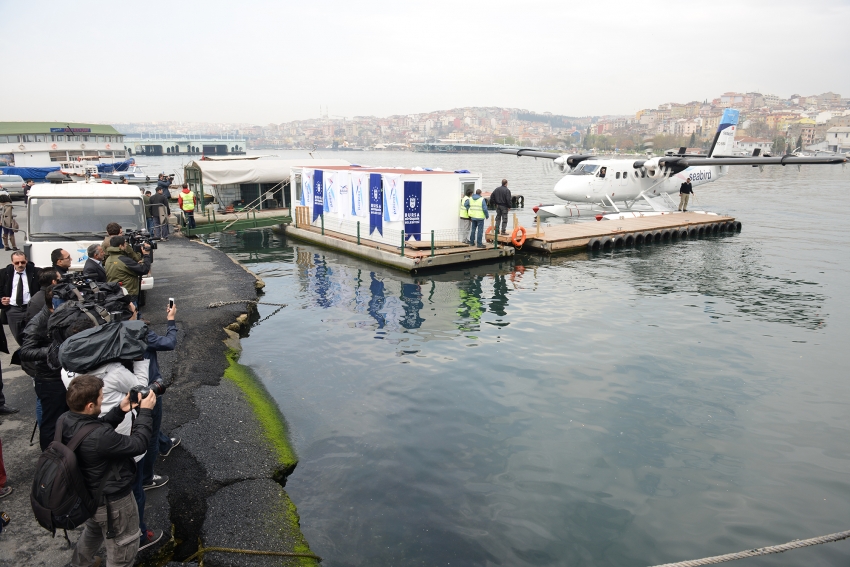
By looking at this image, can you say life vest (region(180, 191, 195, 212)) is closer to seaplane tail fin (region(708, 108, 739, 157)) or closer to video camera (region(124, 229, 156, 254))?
video camera (region(124, 229, 156, 254))

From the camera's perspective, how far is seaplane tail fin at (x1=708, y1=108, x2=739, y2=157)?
1543 inches

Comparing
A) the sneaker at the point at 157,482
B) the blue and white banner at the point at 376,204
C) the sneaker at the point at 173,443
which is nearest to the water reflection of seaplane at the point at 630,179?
the blue and white banner at the point at 376,204

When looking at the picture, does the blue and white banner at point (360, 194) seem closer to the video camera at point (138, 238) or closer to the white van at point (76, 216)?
the white van at point (76, 216)

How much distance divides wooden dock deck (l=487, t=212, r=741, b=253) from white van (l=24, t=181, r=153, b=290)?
12.3m

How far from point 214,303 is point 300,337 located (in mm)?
2486

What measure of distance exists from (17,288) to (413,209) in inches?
499

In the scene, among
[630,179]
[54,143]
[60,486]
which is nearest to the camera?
[60,486]

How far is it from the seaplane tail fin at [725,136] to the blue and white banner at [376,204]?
28.7 meters

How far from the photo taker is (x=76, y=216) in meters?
13.0

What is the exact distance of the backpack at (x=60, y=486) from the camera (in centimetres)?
401

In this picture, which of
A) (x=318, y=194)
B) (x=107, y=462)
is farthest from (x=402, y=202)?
(x=107, y=462)

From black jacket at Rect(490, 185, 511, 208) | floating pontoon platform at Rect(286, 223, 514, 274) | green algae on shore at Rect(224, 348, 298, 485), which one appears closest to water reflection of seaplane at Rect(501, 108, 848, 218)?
black jacket at Rect(490, 185, 511, 208)

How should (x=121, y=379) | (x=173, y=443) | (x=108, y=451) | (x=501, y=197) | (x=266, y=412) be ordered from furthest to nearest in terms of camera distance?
(x=501, y=197) → (x=266, y=412) → (x=173, y=443) → (x=121, y=379) → (x=108, y=451)

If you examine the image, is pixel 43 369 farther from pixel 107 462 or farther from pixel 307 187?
pixel 307 187
